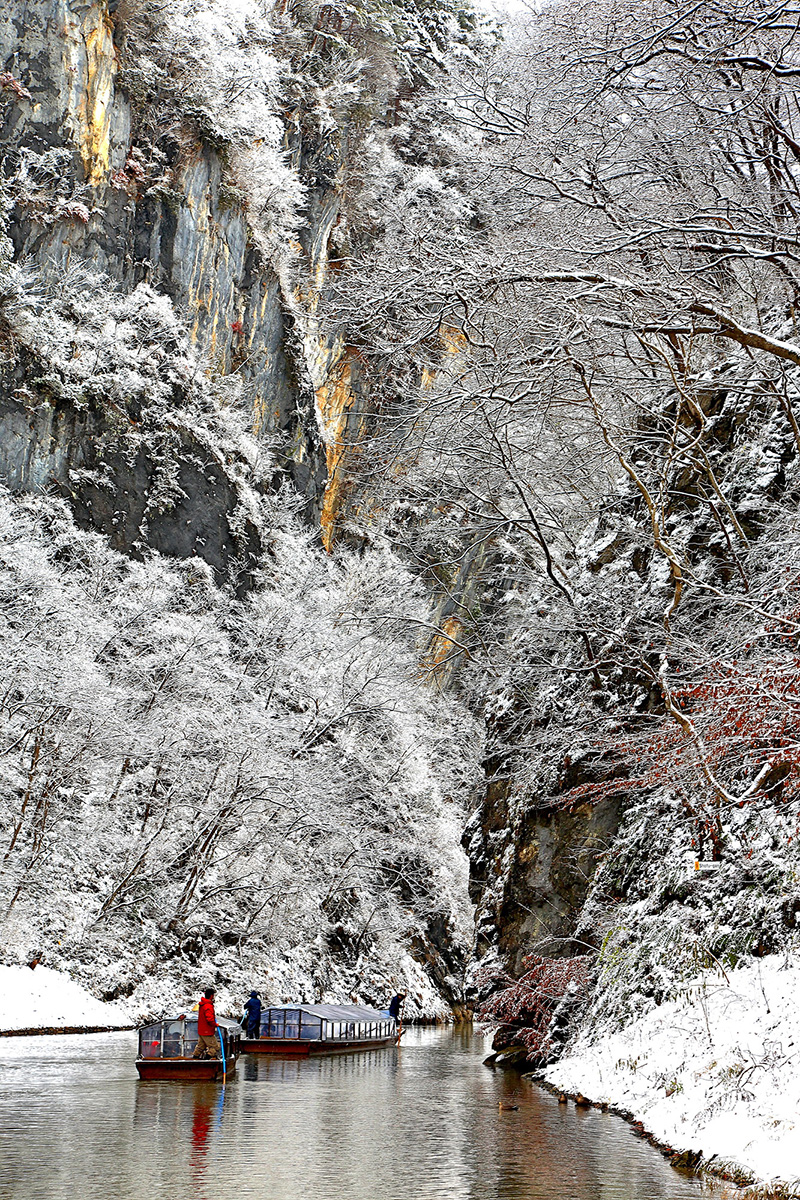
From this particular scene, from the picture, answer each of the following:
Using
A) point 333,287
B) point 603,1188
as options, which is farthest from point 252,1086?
point 333,287

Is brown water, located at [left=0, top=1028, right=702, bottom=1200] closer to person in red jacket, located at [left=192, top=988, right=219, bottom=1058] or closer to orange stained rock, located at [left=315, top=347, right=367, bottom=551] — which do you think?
person in red jacket, located at [left=192, top=988, right=219, bottom=1058]

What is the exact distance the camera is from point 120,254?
134 ft

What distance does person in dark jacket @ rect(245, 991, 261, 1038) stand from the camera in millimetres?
25406

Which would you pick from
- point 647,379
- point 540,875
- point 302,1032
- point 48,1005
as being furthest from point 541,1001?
point 48,1005

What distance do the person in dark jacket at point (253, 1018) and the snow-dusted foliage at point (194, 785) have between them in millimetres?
4853

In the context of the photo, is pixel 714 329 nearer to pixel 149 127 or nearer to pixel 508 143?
pixel 508 143

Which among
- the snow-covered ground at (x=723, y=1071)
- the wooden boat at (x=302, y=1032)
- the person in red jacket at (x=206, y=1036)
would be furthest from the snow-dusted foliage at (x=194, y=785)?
the snow-covered ground at (x=723, y=1071)

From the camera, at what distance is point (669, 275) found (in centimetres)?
1159

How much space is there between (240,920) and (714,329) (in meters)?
28.5

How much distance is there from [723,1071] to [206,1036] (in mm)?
9856

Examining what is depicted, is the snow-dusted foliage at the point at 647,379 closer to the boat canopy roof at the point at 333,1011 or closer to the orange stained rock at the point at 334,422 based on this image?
the boat canopy roof at the point at 333,1011

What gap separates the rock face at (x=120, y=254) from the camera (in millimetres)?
36656

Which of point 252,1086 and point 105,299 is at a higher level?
point 105,299

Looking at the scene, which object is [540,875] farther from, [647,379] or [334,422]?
[334,422]
